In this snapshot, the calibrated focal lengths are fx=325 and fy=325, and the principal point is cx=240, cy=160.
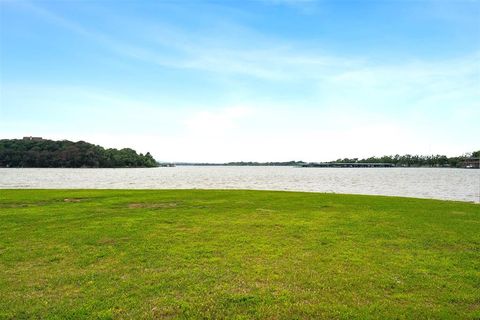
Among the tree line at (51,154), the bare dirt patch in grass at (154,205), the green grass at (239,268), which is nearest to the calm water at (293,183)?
the green grass at (239,268)

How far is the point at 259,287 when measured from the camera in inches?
254

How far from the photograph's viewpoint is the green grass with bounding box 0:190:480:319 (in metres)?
5.62

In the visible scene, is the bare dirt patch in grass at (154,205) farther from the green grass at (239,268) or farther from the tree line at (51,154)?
the tree line at (51,154)

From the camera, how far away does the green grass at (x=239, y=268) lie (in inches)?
221

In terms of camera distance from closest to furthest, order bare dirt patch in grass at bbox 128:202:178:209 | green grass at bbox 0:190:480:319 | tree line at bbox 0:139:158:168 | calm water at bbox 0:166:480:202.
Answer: green grass at bbox 0:190:480:319, bare dirt patch in grass at bbox 128:202:178:209, calm water at bbox 0:166:480:202, tree line at bbox 0:139:158:168

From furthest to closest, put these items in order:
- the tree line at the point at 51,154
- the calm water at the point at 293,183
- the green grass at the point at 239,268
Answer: the tree line at the point at 51,154, the calm water at the point at 293,183, the green grass at the point at 239,268

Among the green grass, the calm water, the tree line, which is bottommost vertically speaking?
the calm water

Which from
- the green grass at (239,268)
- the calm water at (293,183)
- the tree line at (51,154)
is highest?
the tree line at (51,154)

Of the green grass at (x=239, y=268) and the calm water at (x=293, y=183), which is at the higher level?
the green grass at (x=239, y=268)

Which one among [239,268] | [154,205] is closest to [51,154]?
[154,205]

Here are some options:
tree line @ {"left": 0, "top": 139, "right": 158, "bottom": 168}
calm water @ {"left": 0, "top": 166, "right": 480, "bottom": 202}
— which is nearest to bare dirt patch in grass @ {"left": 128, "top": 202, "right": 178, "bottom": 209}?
calm water @ {"left": 0, "top": 166, "right": 480, "bottom": 202}

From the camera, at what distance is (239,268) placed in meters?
7.51

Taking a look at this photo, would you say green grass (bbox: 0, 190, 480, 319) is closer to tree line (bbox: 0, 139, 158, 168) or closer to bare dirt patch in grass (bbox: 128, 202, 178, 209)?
bare dirt patch in grass (bbox: 128, 202, 178, 209)

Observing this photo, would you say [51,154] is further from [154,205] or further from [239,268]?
[239,268]
